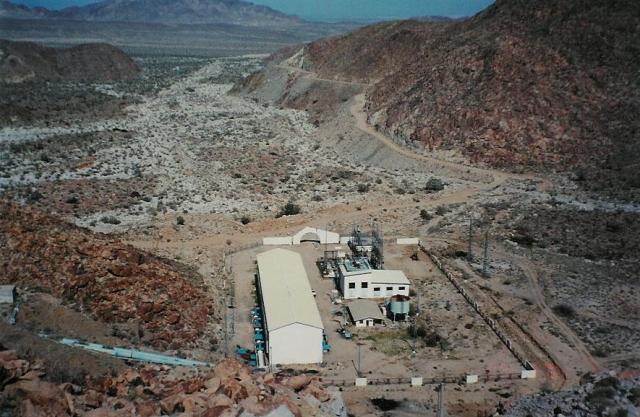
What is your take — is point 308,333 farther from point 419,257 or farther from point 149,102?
point 149,102

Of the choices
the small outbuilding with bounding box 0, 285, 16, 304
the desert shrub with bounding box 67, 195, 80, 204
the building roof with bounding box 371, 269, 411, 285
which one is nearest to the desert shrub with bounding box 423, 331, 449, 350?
the building roof with bounding box 371, 269, 411, 285

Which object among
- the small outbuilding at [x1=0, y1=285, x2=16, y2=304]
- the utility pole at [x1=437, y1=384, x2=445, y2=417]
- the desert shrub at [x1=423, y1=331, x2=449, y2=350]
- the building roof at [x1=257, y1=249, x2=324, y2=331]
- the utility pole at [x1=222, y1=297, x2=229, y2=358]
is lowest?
the utility pole at [x1=437, y1=384, x2=445, y2=417]

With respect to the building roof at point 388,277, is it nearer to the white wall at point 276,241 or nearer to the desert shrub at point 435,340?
the desert shrub at point 435,340

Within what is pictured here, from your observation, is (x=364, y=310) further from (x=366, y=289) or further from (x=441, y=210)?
(x=441, y=210)

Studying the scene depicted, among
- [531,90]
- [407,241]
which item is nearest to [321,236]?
[407,241]

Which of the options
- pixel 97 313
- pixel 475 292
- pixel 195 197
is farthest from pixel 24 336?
pixel 195 197

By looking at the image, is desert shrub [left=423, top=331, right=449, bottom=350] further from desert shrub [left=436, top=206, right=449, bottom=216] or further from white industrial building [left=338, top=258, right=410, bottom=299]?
desert shrub [left=436, top=206, right=449, bottom=216]

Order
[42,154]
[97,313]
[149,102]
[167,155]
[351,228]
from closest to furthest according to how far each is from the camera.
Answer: [97,313]
[351,228]
[42,154]
[167,155]
[149,102]
